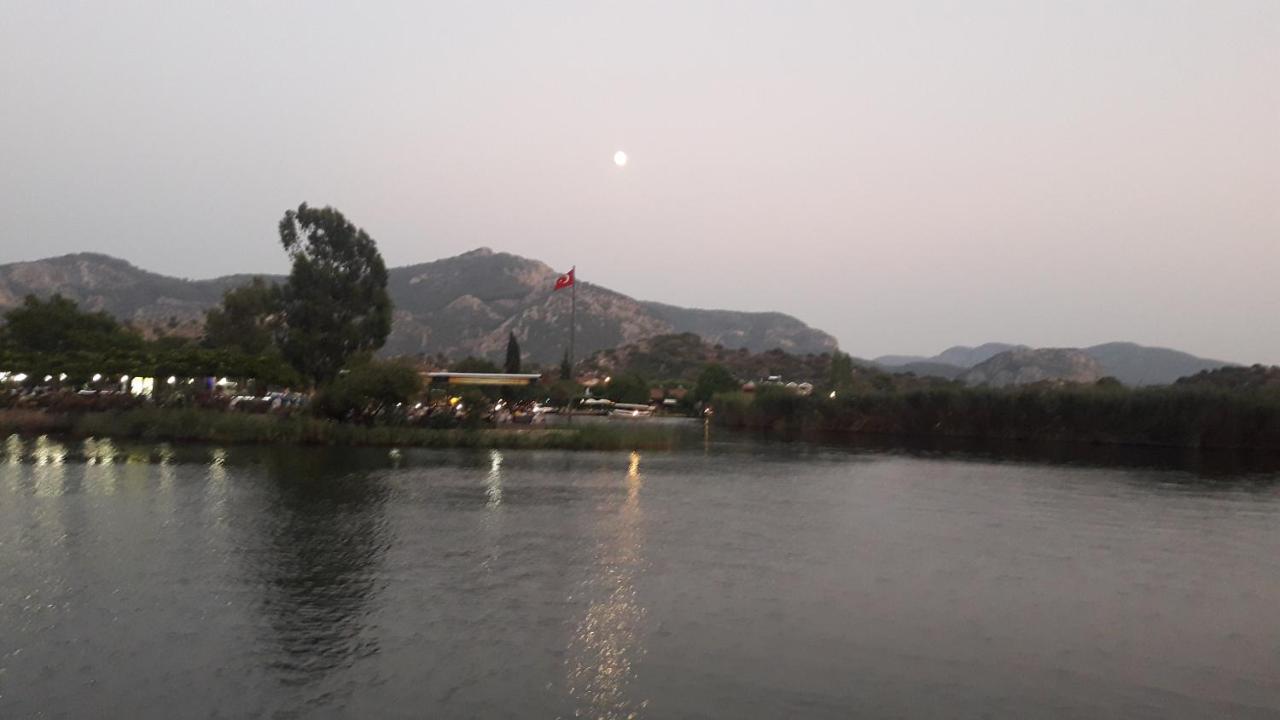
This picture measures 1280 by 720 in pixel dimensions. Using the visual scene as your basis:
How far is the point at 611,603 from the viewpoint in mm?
14945

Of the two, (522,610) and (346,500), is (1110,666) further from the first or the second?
(346,500)

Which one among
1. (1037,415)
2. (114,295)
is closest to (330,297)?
(1037,415)

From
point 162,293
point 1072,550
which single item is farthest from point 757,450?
point 162,293

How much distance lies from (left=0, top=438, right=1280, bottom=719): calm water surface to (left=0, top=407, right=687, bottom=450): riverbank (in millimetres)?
13333

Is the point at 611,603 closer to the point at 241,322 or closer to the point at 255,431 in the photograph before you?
the point at 255,431

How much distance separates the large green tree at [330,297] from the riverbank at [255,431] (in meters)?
16.7

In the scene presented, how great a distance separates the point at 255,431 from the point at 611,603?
3190cm

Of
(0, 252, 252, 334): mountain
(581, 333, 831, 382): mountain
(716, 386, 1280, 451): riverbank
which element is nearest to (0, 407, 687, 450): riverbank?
(716, 386, 1280, 451): riverbank

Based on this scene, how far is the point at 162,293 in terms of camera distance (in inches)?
7746

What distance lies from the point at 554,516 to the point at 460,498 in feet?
12.5

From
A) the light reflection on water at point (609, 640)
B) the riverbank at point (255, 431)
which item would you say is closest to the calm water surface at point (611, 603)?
the light reflection on water at point (609, 640)

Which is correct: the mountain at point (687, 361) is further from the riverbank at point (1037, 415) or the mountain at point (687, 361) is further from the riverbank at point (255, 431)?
the riverbank at point (255, 431)

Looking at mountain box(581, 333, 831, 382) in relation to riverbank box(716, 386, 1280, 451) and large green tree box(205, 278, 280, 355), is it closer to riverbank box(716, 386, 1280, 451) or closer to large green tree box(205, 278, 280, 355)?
large green tree box(205, 278, 280, 355)

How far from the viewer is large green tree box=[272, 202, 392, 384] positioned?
6169 centimetres
